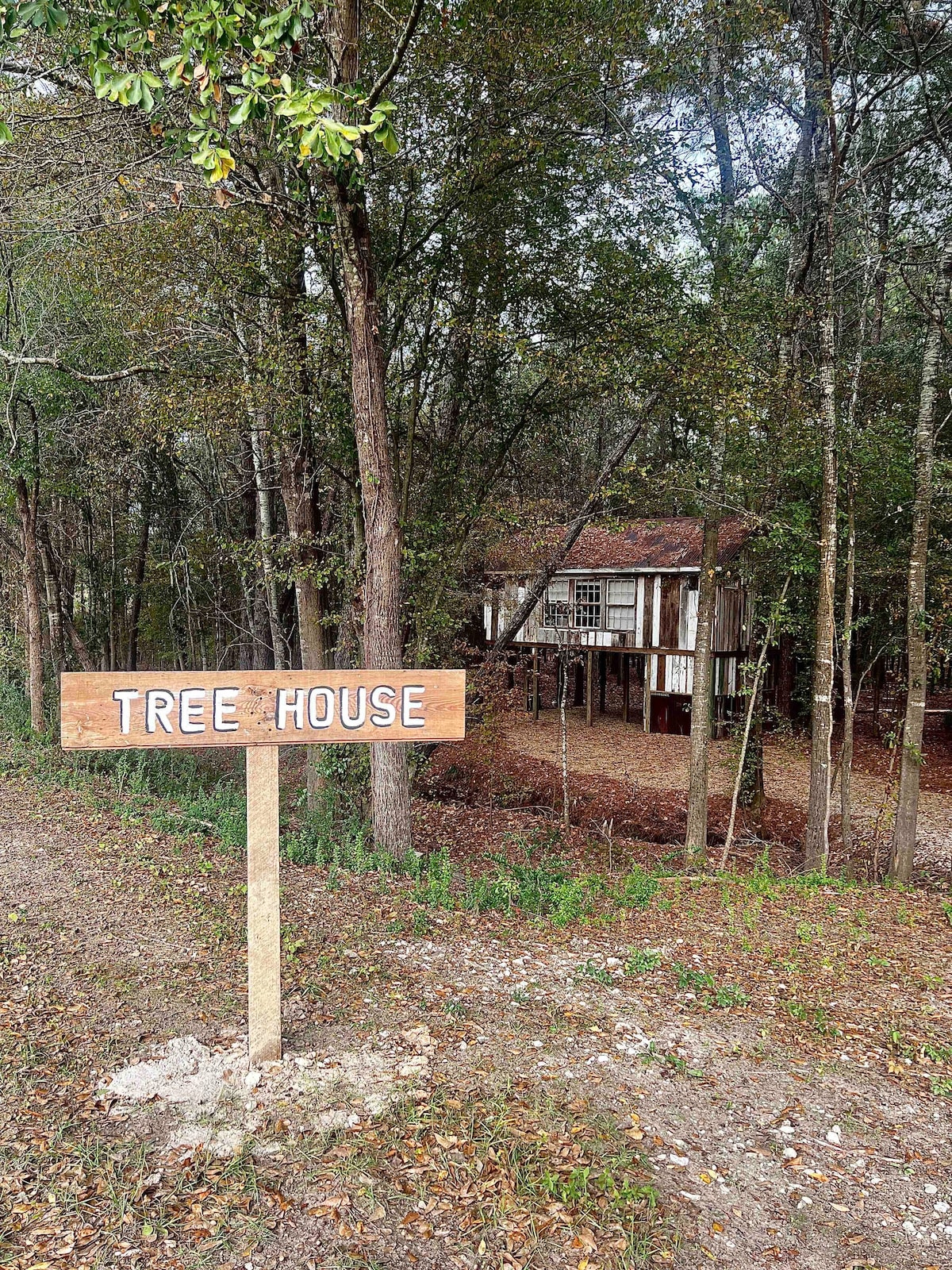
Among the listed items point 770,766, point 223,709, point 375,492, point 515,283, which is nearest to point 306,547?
point 375,492

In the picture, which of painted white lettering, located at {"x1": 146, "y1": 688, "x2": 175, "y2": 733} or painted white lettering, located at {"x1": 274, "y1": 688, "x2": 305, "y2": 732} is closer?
painted white lettering, located at {"x1": 146, "y1": 688, "x2": 175, "y2": 733}

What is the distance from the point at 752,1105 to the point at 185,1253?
2.50m

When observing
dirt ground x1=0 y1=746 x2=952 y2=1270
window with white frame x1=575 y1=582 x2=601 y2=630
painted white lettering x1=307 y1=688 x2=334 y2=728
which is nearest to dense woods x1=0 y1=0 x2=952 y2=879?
dirt ground x1=0 y1=746 x2=952 y2=1270

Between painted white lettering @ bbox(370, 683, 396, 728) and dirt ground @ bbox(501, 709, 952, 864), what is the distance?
25.0 ft

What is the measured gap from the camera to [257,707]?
3510mm

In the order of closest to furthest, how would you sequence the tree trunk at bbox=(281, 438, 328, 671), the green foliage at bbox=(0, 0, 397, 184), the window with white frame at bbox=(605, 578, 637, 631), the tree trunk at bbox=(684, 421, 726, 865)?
the green foliage at bbox=(0, 0, 397, 184) → the tree trunk at bbox=(281, 438, 328, 671) → the tree trunk at bbox=(684, 421, 726, 865) → the window with white frame at bbox=(605, 578, 637, 631)

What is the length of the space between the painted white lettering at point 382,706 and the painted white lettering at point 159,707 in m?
0.94

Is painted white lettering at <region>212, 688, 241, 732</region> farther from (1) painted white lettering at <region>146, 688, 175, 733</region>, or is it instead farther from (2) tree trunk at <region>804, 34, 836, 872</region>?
(2) tree trunk at <region>804, 34, 836, 872</region>

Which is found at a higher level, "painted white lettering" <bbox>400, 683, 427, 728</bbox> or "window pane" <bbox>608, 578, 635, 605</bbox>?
"window pane" <bbox>608, 578, 635, 605</bbox>

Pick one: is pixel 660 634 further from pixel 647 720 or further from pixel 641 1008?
pixel 641 1008

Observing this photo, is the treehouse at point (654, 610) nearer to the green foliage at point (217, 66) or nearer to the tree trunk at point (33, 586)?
the tree trunk at point (33, 586)

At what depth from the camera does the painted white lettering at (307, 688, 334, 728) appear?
3.60m

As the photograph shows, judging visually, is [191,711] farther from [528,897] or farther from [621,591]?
[621,591]

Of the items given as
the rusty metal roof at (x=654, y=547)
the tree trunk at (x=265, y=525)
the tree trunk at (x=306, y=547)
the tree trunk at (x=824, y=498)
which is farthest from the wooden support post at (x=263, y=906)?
the rusty metal roof at (x=654, y=547)
